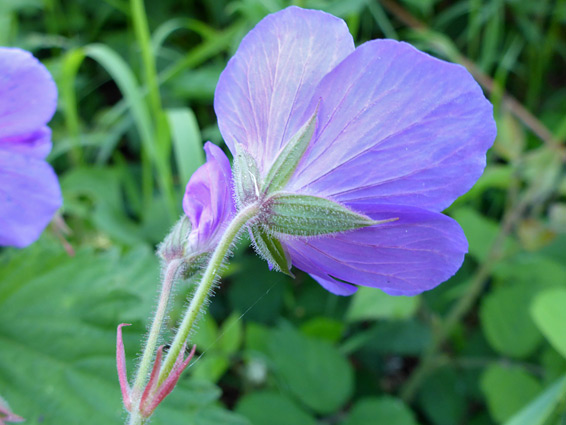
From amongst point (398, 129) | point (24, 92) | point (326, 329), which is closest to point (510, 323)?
point (326, 329)

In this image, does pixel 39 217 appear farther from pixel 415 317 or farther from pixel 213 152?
pixel 415 317

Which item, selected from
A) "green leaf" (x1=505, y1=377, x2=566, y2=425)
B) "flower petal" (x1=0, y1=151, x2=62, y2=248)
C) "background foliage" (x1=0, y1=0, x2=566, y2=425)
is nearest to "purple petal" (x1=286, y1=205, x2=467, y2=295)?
"flower petal" (x1=0, y1=151, x2=62, y2=248)

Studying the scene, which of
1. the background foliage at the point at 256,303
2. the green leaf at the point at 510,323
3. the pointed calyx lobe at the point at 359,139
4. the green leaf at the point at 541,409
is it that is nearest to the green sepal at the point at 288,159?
the pointed calyx lobe at the point at 359,139

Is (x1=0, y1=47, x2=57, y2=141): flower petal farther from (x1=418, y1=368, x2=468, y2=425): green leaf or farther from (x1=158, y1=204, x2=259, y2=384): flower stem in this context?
(x1=418, y1=368, x2=468, y2=425): green leaf

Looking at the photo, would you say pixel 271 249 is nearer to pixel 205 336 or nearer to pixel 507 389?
pixel 205 336

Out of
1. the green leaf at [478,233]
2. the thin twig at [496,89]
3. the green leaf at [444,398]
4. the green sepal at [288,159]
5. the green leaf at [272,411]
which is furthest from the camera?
the thin twig at [496,89]

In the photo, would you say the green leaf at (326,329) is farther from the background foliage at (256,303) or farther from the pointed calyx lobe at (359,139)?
the pointed calyx lobe at (359,139)
